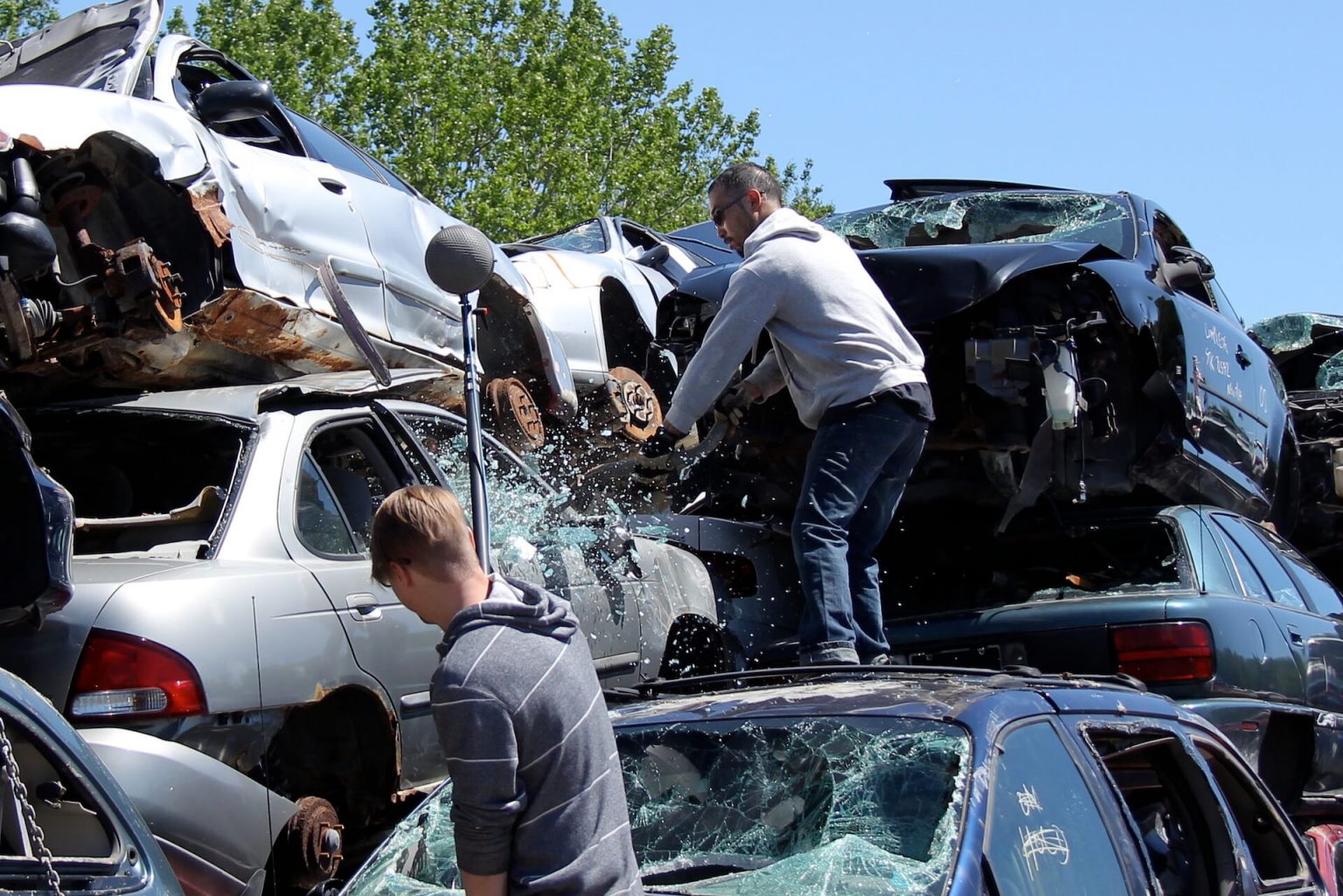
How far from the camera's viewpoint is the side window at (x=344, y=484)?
4.79 meters

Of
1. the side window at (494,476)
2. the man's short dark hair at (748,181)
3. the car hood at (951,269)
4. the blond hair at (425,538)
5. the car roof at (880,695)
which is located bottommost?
the car roof at (880,695)

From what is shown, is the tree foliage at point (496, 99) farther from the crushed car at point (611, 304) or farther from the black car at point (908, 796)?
the black car at point (908, 796)

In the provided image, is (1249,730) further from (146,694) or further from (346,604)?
(146,694)

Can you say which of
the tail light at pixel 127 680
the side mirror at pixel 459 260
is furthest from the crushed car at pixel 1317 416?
the tail light at pixel 127 680

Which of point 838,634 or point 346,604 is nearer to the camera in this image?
point 346,604

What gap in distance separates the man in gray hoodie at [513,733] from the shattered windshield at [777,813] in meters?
0.54

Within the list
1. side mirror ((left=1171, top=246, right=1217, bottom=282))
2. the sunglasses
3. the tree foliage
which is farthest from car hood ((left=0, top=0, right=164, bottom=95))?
the tree foliage

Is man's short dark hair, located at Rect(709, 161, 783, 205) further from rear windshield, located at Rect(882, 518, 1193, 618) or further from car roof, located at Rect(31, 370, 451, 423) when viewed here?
rear windshield, located at Rect(882, 518, 1193, 618)

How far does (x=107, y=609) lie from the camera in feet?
12.7

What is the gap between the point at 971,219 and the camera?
8539 millimetres

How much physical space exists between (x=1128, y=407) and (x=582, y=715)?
15.8 feet

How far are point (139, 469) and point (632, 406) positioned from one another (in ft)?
11.9

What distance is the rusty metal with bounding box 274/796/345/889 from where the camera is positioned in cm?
413

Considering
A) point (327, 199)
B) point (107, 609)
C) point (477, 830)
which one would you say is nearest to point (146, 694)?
point (107, 609)
